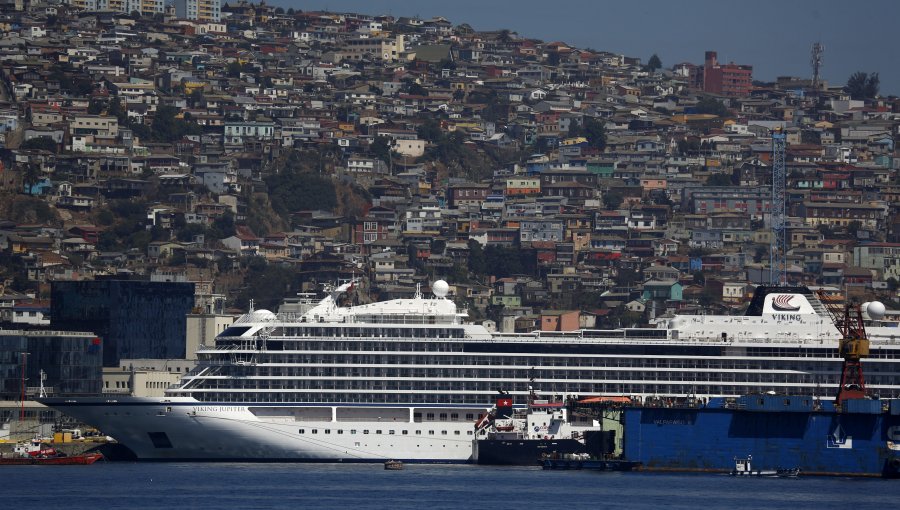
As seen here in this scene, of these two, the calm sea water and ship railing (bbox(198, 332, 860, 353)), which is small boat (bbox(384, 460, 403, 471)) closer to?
the calm sea water

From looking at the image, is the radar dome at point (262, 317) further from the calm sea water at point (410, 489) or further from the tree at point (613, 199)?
the tree at point (613, 199)

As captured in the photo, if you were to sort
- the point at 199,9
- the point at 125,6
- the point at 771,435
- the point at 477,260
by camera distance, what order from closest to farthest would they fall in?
the point at 771,435 < the point at 477,260 < the point at 125,6 < the point at 199,9

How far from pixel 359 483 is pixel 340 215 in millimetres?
75921

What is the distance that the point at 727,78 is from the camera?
192 meters

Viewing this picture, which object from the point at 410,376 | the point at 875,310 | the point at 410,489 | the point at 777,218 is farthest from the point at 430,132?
the point at 410,489

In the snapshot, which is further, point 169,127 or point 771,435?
point 169,127

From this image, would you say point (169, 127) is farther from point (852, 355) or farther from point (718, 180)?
point (852, 355)

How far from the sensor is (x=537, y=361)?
72938 mm

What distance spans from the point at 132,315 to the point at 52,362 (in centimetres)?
1041

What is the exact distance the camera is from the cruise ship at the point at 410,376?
71438 millimetres

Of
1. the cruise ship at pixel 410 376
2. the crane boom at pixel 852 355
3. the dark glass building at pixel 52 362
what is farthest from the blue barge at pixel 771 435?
the dark glass building at pixel 52 362

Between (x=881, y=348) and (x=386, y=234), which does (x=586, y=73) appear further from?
(x=881, y=348)

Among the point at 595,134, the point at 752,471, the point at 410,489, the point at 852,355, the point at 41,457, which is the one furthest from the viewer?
the point at 595,134

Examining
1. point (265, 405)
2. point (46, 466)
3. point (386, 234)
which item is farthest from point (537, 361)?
point (386, 234)
